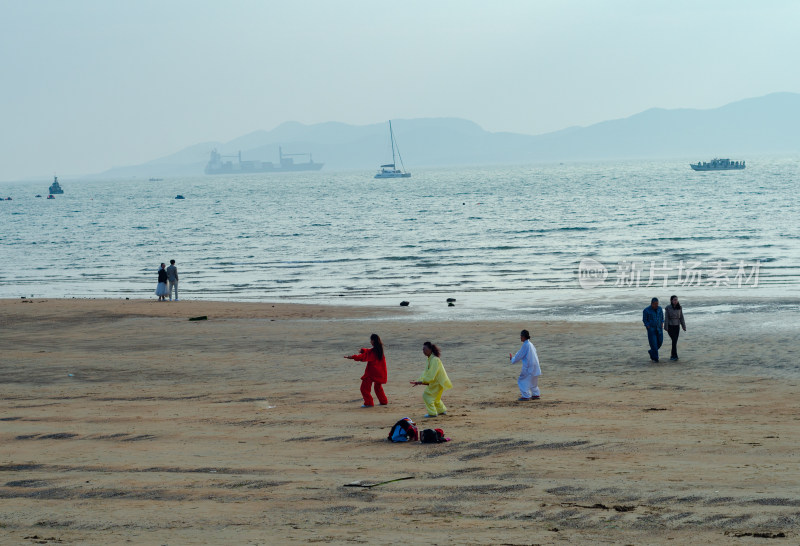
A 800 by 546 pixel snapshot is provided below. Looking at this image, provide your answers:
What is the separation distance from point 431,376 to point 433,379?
8 centimetres

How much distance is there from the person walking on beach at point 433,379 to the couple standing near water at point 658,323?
6.56 metres

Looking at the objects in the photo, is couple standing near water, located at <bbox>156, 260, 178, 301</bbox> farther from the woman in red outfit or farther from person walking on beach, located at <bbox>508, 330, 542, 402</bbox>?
person walking on beach, located at <bbox>508, 330, 542, 402</bbox>

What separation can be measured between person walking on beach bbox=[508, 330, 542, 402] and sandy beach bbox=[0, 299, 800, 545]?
1.32 feet

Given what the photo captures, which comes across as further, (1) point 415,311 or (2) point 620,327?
(1) point 415,311

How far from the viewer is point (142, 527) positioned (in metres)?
8.55

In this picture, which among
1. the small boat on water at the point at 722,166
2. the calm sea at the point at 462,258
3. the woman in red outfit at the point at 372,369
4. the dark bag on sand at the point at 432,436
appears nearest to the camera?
the dark bag on sand at the point at 432,436

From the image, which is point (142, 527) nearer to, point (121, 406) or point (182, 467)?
point (182, 467)

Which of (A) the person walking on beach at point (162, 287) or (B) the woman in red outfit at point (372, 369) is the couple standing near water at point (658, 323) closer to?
(B) the woman in red outfit at point (372, 369)

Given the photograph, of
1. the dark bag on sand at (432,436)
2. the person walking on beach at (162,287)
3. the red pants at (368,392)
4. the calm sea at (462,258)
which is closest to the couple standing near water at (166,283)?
the person walking on beach at (162,287)

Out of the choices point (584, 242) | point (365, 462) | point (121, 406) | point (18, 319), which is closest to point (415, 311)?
point (18, 319)

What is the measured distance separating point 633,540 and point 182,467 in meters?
5.67

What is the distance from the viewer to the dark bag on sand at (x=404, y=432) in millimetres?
12188

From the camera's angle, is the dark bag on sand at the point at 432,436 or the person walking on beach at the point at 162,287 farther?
the person walking on beach at the point at 162,287

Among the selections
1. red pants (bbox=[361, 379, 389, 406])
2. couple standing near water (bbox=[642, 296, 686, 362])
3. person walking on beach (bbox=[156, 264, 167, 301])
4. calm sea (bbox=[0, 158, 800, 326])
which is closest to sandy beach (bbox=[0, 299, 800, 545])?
red pants (bbox=[361, 379, 389, 406])
